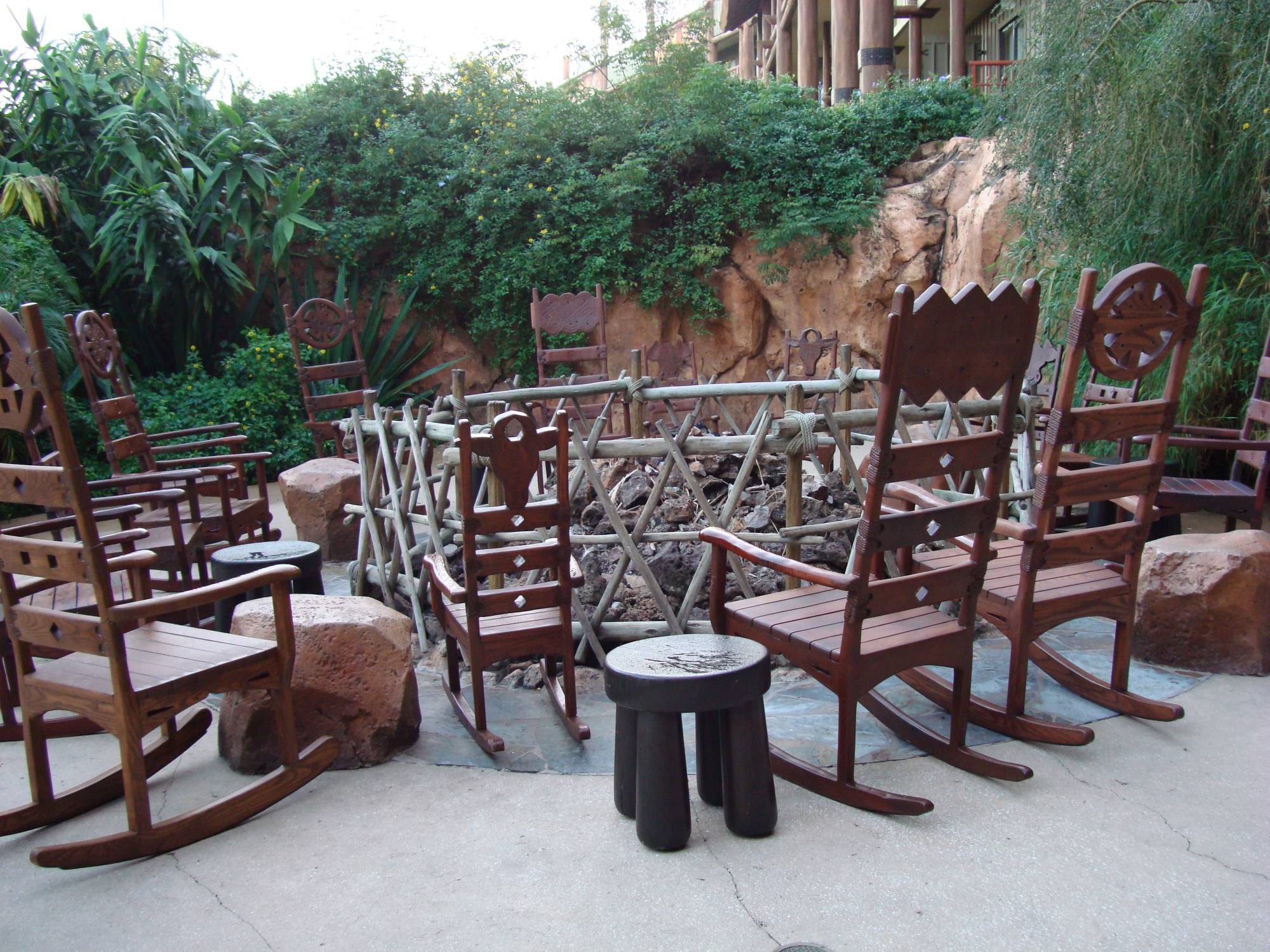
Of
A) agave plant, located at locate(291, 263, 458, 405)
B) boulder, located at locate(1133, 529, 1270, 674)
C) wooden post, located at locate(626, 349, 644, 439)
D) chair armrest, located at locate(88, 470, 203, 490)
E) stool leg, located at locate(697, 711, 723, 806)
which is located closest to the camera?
stool leg, located at locate(697, 711, 723, 806)

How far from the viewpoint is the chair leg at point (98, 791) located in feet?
7.54

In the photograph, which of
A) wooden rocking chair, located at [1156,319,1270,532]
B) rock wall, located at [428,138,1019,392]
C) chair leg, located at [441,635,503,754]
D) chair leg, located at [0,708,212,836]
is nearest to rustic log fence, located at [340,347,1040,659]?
chair leg, located at [441,635,503,754]

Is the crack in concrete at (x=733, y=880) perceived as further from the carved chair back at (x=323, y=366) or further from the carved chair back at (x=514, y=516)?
the carved chair back at (x=323, y=366)

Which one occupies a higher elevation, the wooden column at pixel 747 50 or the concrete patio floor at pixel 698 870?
the wooden column at pixel 747 50

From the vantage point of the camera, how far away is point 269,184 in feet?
27.0

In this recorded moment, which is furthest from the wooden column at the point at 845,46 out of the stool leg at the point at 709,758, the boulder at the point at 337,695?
the stool leg at the point at 709,758

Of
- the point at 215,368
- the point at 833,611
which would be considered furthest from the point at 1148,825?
the point at 215,368

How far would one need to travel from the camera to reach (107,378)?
4.40 meters

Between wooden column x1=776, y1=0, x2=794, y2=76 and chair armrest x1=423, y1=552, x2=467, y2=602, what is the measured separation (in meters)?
13.8

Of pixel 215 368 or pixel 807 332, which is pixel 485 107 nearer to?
pixel 215 368

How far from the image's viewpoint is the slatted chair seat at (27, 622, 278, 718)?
2158 mm

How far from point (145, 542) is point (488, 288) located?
6198 mm

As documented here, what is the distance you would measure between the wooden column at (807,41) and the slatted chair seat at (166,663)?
1199 cm

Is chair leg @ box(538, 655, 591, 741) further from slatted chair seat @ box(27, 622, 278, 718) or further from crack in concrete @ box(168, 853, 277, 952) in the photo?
crack in concrete @ box(168, 853, 277, 952)
